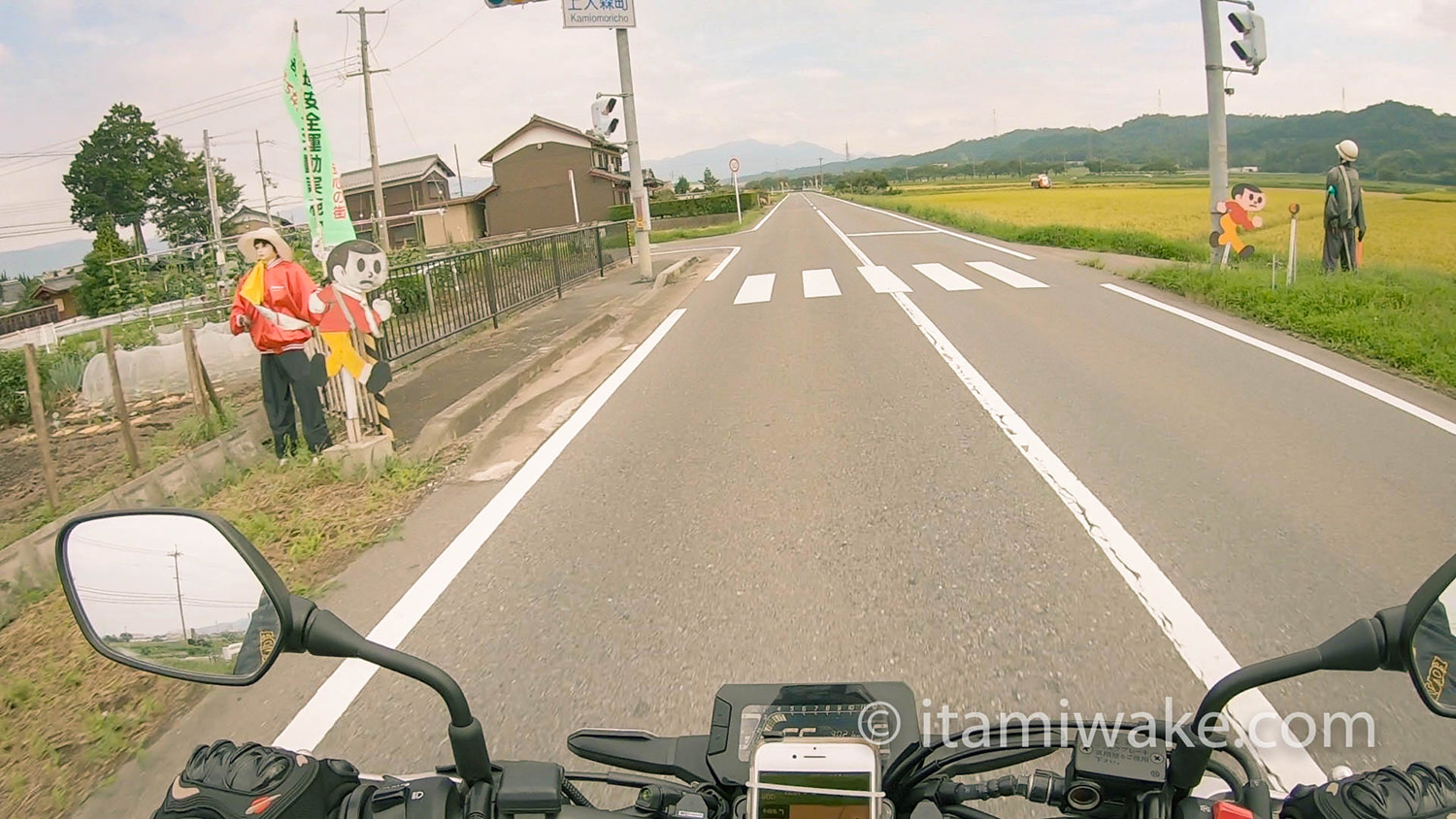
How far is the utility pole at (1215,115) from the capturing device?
41.3 ft

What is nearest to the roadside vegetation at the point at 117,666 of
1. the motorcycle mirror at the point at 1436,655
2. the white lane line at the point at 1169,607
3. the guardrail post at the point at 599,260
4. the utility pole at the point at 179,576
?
the utility pole at the point at 179,576

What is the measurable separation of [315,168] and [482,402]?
2206mm

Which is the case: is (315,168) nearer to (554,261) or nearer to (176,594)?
(176,594)

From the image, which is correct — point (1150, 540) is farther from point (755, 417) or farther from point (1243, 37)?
point (1243, 37)

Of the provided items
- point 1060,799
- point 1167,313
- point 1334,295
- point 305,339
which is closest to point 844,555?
point 1060,799

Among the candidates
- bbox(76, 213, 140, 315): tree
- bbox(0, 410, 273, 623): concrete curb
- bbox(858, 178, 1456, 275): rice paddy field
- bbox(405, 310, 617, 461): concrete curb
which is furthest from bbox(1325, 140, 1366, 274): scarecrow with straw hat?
bbox(76, 213, 140, 315): tree

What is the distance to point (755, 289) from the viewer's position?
15.6 m

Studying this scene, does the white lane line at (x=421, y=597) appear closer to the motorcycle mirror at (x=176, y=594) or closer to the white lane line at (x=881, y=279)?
the motorcycle mirror at (x=176, y=594)

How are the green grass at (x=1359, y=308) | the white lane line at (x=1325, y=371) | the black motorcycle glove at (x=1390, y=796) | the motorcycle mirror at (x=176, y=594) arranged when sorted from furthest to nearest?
1. the green grass at (x=1359, y=308)
2. the white lane line at (x=1325, y=371)
3. the motorcycle mirror at (x=176, y=594)
4. the black motorcycle glove at (x=1390, y=796)

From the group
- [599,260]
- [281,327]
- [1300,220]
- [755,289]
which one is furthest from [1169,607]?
[1300,220]

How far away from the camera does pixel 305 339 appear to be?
638 cm

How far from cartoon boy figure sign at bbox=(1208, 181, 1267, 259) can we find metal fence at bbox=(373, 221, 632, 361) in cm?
1016

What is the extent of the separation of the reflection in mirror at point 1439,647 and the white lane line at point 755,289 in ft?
42.2

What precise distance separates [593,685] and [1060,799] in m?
2.03
